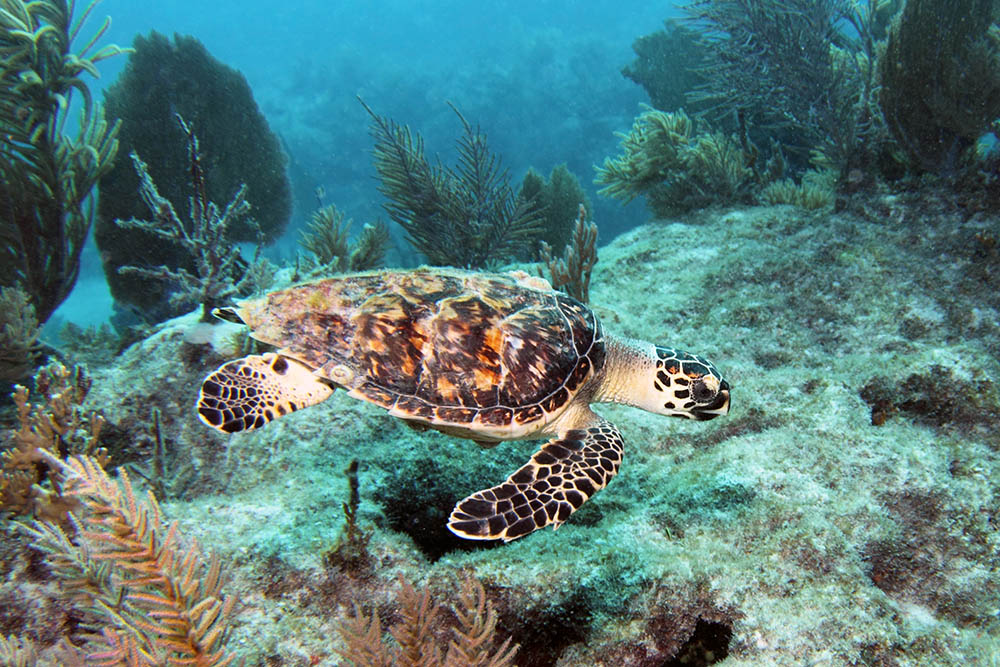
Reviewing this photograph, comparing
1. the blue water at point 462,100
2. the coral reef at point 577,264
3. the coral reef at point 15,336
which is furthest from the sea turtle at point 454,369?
the blue water at point 462,100

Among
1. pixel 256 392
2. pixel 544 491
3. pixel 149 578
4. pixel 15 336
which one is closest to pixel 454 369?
pixel 544 491

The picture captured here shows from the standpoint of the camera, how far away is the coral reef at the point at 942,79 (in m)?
4.68

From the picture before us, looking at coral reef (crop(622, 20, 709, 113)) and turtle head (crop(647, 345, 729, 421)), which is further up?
coral reef (crop(622, 20, 709, 113))

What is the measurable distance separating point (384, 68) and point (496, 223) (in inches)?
1288

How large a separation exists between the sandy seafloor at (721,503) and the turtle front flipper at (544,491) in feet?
1.29

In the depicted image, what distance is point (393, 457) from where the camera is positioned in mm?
3201

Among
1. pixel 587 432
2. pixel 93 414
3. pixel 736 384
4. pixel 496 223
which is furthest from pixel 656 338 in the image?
pixel 93 414

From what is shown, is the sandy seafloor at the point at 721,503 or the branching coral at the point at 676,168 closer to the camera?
the sandy seafloor at the point at 721,503

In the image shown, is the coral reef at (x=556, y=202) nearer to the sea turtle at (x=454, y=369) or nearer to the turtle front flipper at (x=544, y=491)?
the sea turtle at (x=454, y=369)

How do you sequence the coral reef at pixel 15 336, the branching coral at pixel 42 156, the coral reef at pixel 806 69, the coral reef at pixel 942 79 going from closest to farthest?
the coral reef at pixel 15 336, the coral reef at pixel 942 79, the branching coral at pixel 42 156, the coral reef at pixel 806 69

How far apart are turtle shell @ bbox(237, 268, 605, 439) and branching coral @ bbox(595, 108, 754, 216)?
16.9 ft

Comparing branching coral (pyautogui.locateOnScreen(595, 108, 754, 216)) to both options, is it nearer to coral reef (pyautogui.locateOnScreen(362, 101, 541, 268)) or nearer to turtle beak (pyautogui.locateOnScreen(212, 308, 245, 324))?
coral reef (pyautogui.locateOnScreen(362, 101, 541, 268))

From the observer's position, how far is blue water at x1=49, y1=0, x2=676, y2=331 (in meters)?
25.8

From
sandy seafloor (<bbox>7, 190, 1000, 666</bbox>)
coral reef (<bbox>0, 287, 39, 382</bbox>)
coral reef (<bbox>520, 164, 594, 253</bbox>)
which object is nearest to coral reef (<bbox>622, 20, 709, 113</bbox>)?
coral reef (<bbox>520, 164, 594, 253</bbox>)
